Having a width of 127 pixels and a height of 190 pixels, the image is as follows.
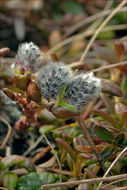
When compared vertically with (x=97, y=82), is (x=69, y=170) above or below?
below

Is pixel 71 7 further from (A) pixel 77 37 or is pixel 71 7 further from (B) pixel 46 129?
(B) pixel 46 129

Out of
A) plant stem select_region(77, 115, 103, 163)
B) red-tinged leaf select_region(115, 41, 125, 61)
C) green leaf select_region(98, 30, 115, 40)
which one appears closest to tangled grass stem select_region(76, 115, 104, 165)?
plant stem select_region(77, 115, 103, 163)

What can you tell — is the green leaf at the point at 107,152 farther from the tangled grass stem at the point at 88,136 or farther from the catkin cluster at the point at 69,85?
the catkin cluster at the point at 69,85

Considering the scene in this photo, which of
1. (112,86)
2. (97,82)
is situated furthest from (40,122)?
(97,82)

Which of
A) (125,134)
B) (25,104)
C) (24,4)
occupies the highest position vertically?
(24,4)

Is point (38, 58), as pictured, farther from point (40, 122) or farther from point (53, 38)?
point (53, 38)

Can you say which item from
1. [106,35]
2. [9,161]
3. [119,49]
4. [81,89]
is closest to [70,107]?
[81,89]
